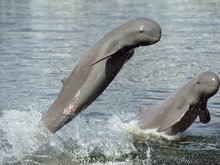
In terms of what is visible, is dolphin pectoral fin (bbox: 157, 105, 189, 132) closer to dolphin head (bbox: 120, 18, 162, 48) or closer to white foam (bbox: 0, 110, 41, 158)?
dolphin head (bbox: 120, 18, 162, 48)

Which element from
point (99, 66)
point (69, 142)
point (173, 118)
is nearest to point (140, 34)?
point (99, 66)

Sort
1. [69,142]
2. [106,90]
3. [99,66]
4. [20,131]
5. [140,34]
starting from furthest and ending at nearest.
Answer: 1. [106,90]
2. [69,142]
3. [20,131]
4. [99,66]
5. [140,34]

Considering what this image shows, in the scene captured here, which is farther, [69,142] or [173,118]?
[173,118]

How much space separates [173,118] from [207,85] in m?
0.91

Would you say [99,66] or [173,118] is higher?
[99,66]

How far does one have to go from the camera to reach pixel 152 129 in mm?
13984

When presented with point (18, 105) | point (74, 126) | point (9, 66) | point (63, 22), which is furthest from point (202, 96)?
point (63, 22)

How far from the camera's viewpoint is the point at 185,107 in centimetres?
1342

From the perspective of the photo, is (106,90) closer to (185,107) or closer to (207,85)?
(185,107)

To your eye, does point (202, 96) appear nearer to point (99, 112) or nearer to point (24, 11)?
point (99, 112)

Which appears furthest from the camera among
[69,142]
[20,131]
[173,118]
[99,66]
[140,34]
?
[173,118]

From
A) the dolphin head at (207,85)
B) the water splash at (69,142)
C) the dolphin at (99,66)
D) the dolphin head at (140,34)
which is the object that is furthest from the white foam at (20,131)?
the dolphin head at (207,85)

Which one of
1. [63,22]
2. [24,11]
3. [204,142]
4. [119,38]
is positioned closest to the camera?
[119,38]

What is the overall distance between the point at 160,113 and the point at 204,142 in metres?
1.09
